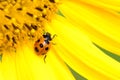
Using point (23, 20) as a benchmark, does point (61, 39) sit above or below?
below

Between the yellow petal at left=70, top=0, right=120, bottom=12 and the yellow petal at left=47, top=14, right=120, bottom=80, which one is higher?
the yellow petal at left=70, top=0, right=120, bottom=12

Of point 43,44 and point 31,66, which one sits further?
point 31,66

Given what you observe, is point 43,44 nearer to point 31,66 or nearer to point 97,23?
point 31,66

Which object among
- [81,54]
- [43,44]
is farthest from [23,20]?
[81,54]

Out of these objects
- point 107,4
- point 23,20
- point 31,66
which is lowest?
point 31,66

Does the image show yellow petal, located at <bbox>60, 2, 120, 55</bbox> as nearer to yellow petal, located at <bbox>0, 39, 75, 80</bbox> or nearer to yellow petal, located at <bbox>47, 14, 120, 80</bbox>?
yellow petal, located at <bbox>47, 14, 120, 80</bbox>

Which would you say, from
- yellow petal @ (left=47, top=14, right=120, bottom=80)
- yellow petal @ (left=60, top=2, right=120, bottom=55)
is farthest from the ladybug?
yellow petal @ (left=60, top=2, right=120, bottom=55)

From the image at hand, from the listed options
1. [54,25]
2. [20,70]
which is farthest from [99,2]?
[20,70]
